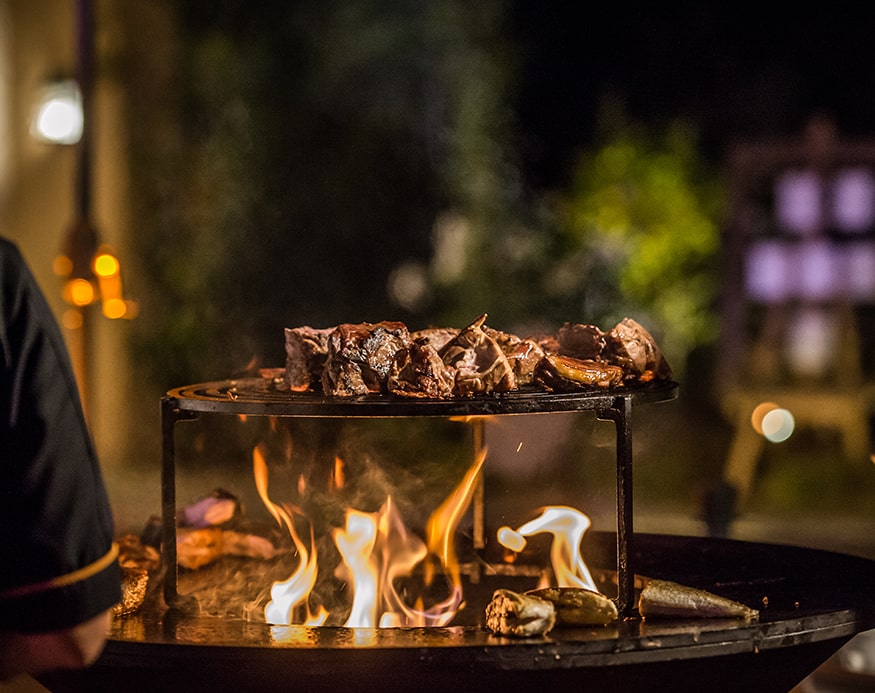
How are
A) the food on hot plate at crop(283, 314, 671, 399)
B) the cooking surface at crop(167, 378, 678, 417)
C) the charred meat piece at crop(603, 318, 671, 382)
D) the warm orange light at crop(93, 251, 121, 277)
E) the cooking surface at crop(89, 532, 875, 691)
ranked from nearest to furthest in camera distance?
1. the cooking surface at crop(89, 532, 875, 691)
2. the cooking surface at crop(167, 378, 678, 417)
3. the food on hot plate at crop(283, 314, 671, 399)
4. the charred meat piece at crop(603, 318, 671, 382)
5. the warm orange light at crop(93, 251, 121, 277)

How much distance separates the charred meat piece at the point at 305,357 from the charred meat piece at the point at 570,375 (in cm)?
72

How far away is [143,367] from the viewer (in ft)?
40.3

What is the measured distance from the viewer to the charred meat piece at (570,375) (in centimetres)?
360

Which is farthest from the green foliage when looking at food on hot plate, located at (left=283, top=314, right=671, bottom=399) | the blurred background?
food on hot plate, located at (left=283, top=314, right=671, bottom=399)

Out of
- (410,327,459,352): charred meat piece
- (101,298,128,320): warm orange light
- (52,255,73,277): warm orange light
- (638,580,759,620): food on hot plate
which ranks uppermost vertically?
(52,255,73,277): warm orange light

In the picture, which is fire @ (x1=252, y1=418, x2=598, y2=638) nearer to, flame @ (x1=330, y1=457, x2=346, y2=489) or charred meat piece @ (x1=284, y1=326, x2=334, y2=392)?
flame @ (x1=330, y1=457, x2=346, y2=489)

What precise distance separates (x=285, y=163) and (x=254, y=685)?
362 inches

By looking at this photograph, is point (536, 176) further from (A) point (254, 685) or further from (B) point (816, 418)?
(A) point (254, 685)

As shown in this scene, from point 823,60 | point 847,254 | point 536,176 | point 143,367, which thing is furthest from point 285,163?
point 823,60

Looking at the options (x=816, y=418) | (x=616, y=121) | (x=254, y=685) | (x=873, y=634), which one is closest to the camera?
(x=254, y=685)

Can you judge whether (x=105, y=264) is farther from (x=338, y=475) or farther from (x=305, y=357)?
(x=305, y=357)

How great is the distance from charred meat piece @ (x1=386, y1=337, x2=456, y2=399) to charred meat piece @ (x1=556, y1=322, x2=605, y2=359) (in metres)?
0.61

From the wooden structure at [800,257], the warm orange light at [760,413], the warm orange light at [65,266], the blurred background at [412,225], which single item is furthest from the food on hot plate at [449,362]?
the wooden structure at [800,257]

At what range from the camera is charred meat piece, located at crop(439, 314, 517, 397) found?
350cm
